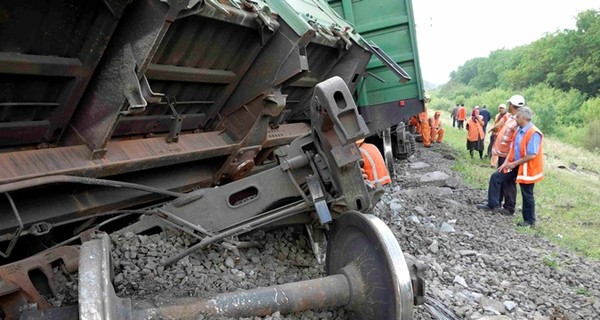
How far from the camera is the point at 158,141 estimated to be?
3334 mm

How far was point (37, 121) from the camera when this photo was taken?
262cm

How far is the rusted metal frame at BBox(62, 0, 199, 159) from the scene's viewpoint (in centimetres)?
246

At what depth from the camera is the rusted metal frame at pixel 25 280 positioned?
195 cm

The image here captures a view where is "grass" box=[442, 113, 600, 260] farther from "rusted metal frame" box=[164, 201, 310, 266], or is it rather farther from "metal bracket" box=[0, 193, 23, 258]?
"metal bracket" box=[0, 193, 23, 258]

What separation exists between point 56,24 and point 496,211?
5.43 metres

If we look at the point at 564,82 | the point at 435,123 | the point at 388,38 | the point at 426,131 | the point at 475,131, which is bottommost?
the point at 475,131

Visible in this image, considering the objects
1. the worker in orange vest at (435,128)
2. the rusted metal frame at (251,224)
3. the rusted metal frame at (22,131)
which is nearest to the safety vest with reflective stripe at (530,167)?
the rusted metal frame at (251,224)

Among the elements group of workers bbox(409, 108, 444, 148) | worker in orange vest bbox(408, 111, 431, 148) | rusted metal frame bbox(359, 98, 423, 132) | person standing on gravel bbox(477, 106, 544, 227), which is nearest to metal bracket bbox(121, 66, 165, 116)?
rusted metal frame bbox(359, 98, 423, 132)

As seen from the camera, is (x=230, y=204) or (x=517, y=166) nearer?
(x=230, y=204)

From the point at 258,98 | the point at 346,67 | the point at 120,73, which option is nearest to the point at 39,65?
the point at 120,73

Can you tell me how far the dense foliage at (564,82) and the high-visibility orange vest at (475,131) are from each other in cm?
1444

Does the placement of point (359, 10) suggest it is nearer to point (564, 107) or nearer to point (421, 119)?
point (421, 119)

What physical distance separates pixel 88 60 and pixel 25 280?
1109 millimetres

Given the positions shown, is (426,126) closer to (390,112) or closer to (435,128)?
(435,128)
